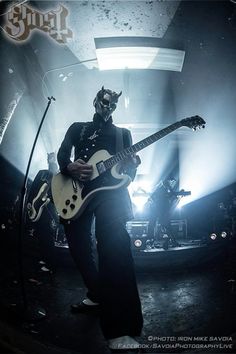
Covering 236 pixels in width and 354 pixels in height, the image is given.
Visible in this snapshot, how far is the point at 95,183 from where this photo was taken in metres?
1.96

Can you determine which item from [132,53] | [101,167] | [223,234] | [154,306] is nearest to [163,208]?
[223,234]

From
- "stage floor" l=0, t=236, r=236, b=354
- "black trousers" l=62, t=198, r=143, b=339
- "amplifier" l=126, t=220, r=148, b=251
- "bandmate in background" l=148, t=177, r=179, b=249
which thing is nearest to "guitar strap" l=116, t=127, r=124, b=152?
"black trousers" l=62, t=198, r=143, b=339

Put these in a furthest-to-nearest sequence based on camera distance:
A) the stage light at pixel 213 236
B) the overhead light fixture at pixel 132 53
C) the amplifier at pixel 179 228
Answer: the amplifier at pixel 179 228
the stage light at pixel 213 236
the overhead light fixture at pixel 132 53

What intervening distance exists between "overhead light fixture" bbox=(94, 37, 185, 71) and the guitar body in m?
2.02

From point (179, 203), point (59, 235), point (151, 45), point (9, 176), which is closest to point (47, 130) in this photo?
point (9, 176)

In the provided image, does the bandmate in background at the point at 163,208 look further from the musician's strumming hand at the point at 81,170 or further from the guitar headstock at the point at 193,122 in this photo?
the musician's strumming hand at the point at 81,170

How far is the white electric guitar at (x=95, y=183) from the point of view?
1910mm

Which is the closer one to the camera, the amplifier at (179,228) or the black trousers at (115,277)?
the black trousers at (115,277)

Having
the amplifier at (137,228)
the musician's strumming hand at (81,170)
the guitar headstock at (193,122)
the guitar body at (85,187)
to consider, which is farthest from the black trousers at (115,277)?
the amplifier at (137,228)

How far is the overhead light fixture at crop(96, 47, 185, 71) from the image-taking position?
3.44m

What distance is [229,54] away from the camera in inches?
148

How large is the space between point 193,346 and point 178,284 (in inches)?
51.7

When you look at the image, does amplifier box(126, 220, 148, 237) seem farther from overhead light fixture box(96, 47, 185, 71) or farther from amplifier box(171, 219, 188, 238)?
overhead light fixture box(96, 47, 185, 71)

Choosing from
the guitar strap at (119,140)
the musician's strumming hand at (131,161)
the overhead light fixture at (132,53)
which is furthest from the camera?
the overhead light fixture at (132,53)
